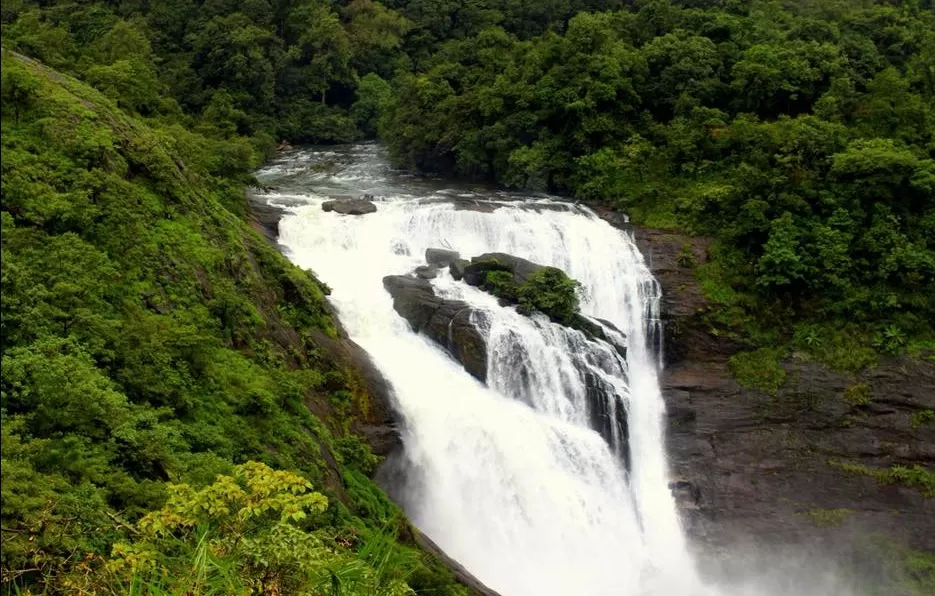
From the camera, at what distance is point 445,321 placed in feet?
58.9

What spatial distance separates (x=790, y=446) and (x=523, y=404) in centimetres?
700

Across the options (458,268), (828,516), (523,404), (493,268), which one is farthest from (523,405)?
(828,516)

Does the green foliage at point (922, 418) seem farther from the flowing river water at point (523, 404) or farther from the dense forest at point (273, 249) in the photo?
the flowing river water at point (523, 404)

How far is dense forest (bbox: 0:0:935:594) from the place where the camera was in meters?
6.67

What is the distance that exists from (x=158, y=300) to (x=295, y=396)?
2598mm

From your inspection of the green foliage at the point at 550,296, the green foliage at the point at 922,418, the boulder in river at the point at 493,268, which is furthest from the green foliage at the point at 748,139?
the boulder in river at the point at 493,268

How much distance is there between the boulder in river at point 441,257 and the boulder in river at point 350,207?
2.63 metres

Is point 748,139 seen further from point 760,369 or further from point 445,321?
point 445,321

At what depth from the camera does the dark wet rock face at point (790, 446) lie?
17.4 meters

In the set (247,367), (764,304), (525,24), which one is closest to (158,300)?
(247,367)

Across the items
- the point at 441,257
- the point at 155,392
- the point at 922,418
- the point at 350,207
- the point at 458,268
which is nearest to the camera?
the point at 155,392

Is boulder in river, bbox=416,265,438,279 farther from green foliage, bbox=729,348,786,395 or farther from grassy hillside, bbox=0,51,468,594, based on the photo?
green foliage, bbox=729,348,786,395

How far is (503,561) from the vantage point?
49.1 ft

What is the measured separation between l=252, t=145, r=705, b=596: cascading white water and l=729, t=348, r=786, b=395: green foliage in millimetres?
2191
